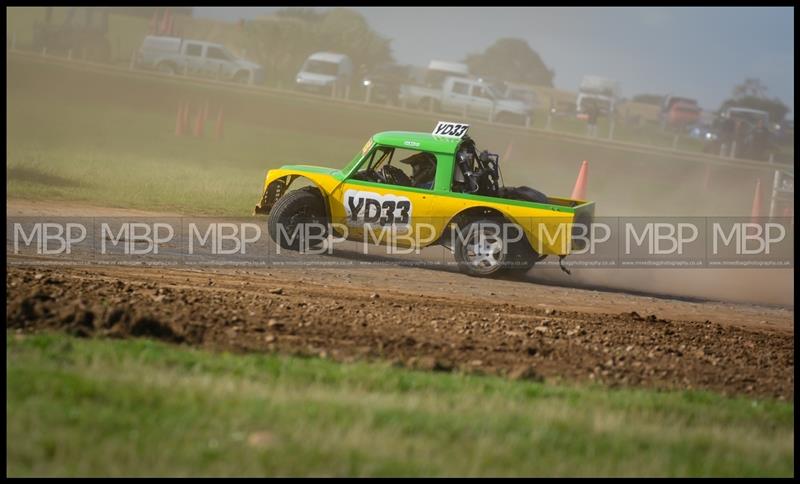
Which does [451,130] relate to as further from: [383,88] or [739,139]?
[739,139]

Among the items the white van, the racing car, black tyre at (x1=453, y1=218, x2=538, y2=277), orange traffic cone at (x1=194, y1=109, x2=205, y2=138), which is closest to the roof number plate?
the racing car

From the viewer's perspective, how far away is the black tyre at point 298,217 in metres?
13.8

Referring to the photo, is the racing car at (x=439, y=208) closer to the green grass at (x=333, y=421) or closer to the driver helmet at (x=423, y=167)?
the driver helmet at (x=423, y=167)

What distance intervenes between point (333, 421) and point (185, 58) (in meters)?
38.2

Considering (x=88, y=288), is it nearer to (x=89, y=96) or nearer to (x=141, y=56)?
(x=89, y=96)

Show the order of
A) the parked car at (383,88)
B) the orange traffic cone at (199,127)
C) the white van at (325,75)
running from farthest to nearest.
→ the white van at (325,75)
the parked car at (383,88)
the orange traffic cone at (199,127)

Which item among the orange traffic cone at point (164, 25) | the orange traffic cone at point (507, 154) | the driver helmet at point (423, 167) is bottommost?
the driver helmet at point (423, 167)

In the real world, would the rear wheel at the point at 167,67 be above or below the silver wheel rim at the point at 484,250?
above

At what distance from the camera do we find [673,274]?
51.8ft

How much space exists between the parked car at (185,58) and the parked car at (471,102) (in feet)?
25.1

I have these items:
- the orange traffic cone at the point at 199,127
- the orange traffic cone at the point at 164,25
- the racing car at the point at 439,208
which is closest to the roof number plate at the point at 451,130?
the racing car at the point at 439,208

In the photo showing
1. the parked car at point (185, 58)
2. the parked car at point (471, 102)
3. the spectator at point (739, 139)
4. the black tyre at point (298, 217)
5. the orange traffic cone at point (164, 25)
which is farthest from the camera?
the orange traffic cone at point (164, 25)

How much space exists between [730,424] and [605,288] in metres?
7.09

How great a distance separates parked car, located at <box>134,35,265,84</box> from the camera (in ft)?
139
